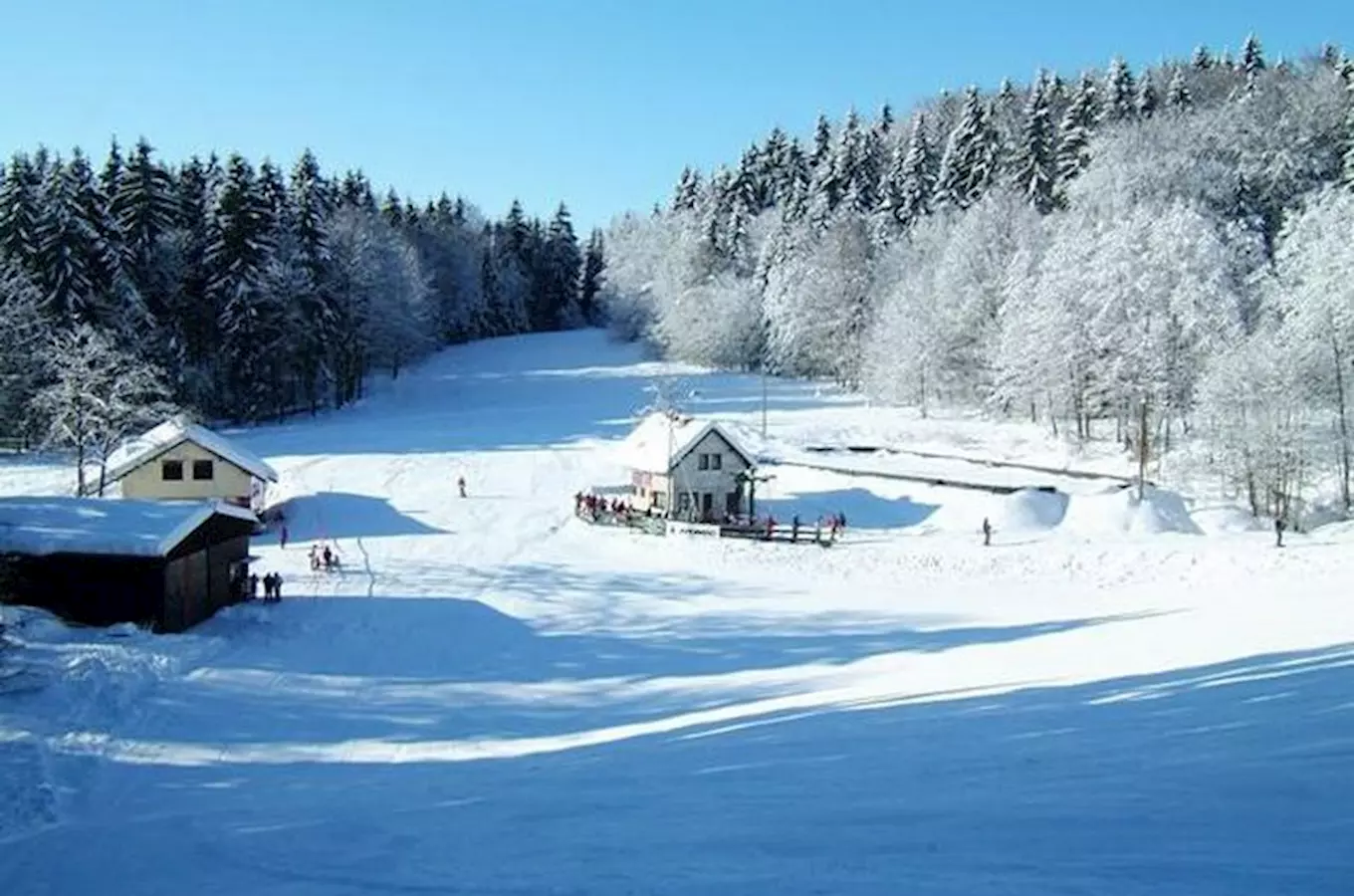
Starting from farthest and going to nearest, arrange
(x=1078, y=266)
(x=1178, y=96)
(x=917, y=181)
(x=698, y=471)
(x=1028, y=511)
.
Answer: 1. (x=917, y=181)
2. (x=1178, y=96)
3. (x=1078, y=266)
4. (x=698, y=471)
5. (x=1028, y=511)

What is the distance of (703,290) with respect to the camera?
3861 inches

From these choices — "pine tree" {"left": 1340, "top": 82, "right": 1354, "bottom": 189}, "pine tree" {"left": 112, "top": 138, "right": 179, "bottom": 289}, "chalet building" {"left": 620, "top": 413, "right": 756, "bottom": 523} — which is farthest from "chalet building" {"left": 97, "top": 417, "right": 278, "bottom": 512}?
"pine tree" {"left": 1340, "top": 82, "right": 1354, "bottom": 189}

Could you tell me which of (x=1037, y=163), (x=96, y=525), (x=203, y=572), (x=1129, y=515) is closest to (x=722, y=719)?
(x=203, y=572)

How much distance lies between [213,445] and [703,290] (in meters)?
61.6

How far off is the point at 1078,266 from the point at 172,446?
153ft

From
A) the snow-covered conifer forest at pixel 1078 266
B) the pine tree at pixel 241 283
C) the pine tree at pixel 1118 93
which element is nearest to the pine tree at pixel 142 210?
the pine tree at pixel 241 283

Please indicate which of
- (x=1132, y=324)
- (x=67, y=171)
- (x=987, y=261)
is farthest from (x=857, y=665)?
(x=67, y=171)

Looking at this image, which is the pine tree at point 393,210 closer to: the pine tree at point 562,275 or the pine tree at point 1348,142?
the pine tree at point 562,275

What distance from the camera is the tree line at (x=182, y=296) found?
51875 mm

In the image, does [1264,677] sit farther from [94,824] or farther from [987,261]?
[987,261]

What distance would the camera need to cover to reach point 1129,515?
40.5 m

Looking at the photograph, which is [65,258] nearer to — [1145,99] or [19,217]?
[19,217]

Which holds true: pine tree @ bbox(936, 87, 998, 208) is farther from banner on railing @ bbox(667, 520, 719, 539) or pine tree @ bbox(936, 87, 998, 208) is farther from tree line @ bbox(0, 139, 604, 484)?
banner on railing @ bbox(667, 520, 719, 539)

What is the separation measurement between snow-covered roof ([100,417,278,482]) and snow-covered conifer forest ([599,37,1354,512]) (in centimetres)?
4097
